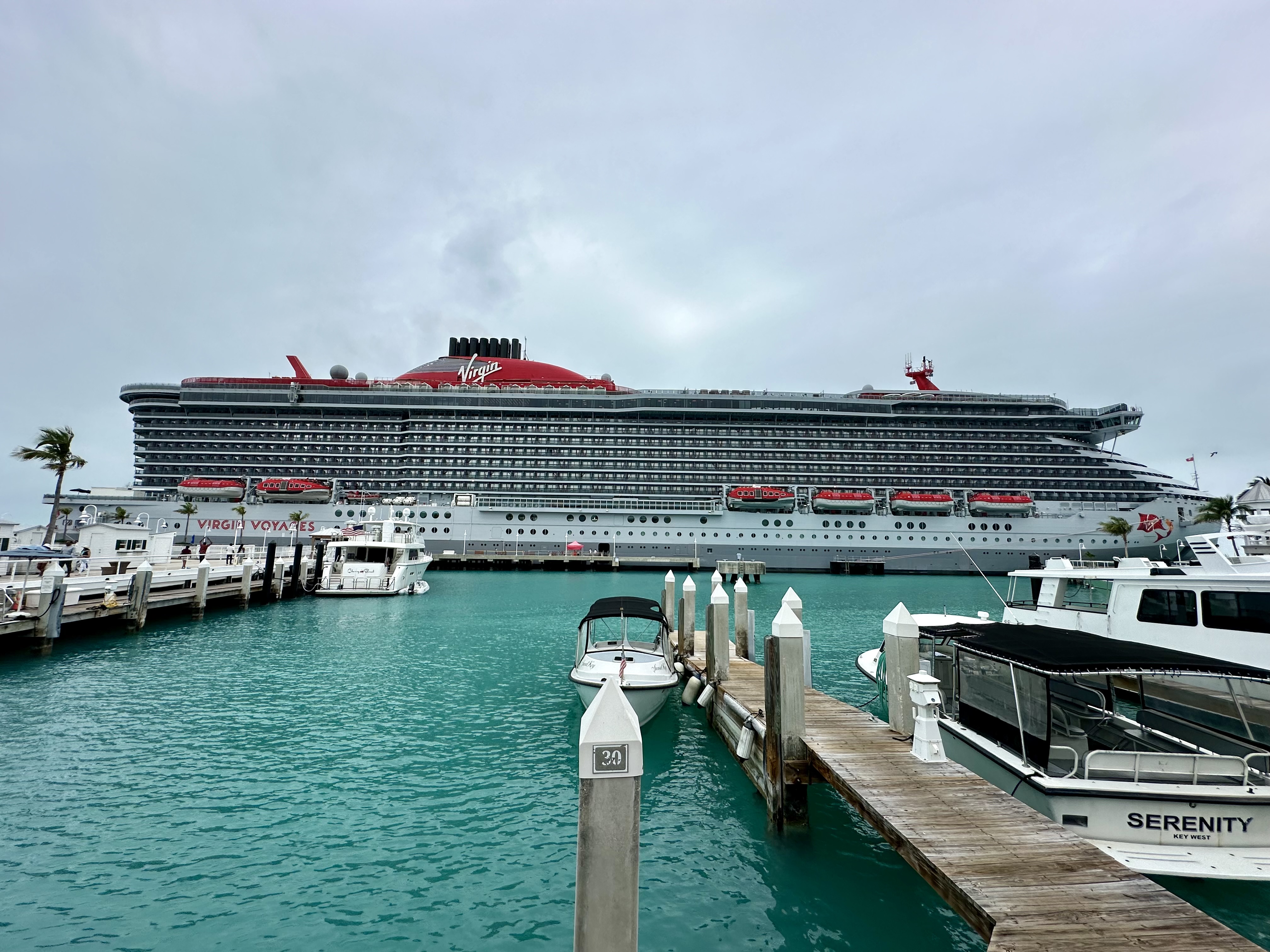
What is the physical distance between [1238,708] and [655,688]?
316 inches

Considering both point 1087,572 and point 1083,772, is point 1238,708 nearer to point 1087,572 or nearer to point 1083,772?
point 1083,772

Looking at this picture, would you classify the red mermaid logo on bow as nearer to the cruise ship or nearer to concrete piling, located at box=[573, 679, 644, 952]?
the cruise ship

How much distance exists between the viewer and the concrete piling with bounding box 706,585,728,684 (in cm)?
1212

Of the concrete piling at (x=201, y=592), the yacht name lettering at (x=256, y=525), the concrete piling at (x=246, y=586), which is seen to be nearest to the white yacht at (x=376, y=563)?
the concrete piling at (x=246, y=586)

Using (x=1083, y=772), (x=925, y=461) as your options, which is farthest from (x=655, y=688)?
(x=925, y=461)

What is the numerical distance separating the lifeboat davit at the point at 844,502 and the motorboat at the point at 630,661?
1720 inches

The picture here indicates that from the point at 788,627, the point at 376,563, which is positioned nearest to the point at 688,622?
the point at 788,627

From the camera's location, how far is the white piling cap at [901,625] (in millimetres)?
8094

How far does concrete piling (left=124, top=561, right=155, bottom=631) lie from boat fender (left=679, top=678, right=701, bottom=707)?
2017 centimetres

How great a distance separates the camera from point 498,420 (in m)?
63.4

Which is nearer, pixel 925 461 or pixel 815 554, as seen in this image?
pixel 815 554

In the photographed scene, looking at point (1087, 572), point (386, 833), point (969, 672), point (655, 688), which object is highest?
point (1087, 572)

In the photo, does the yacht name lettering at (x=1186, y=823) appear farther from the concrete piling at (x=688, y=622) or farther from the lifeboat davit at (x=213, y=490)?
the lifeboat davit at (x=213, y=490)

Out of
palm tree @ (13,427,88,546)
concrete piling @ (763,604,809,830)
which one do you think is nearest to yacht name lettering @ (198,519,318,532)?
palm tree @ (13,427,88,546)
